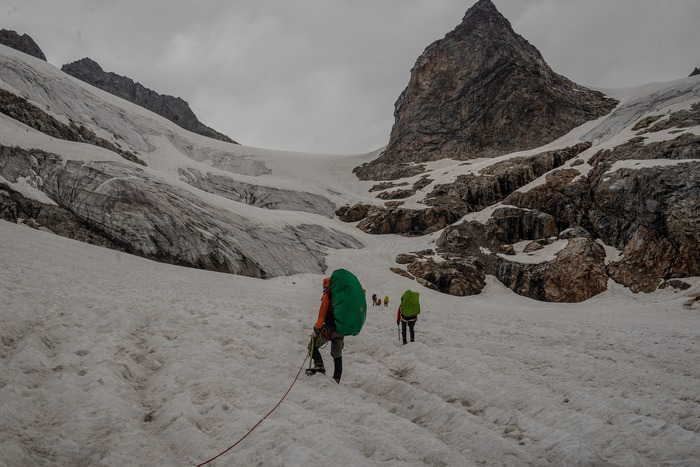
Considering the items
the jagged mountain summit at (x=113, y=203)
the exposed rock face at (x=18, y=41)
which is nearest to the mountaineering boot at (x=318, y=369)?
the jagged mountain summit at (x=113, y=203)

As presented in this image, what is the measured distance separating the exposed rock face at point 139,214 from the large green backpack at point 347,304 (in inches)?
852

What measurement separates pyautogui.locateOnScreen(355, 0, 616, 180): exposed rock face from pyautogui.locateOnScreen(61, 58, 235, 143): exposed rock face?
69.7 metres

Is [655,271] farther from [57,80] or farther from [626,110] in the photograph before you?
[57,80]

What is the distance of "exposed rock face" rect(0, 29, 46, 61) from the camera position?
9862cm

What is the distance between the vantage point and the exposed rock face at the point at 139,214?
84.2 feet

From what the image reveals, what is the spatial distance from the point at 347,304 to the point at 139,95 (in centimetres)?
14817

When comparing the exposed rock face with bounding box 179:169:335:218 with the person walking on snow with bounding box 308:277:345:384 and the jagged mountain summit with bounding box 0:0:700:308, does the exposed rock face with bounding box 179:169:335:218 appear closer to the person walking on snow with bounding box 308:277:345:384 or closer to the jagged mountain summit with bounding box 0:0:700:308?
the jagged mountain summit with bounding box 0:0:700:308

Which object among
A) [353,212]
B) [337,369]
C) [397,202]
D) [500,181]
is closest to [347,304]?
[337,369]

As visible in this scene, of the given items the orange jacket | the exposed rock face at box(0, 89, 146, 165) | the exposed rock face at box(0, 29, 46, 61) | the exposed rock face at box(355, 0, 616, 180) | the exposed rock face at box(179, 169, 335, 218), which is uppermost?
the exposed rock face at box(0, 29, 46, 61)

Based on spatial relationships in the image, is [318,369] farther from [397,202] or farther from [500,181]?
[397,202]

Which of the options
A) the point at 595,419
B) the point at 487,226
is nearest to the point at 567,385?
the point at 595,419

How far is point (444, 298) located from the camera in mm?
33688

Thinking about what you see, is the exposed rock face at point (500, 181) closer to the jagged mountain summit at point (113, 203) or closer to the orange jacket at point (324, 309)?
the jagged mountain summit at point (113, 203)

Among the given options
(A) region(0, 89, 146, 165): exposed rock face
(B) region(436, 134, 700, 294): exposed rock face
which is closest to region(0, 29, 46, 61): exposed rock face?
(A) region(0, 89, 146, 165): exposed rock face
